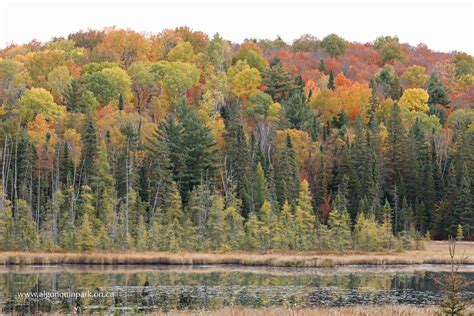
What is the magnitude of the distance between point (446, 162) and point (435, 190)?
7220 millimetres

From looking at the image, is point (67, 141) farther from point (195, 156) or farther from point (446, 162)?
point (446, 162)

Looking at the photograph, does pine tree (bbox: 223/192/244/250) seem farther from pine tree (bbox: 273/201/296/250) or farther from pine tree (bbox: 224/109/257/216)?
pine tree (bbox: 224/109/257/216)

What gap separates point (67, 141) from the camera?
10625 centimetres

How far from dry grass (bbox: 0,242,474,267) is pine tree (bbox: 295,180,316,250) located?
3309 millimetres

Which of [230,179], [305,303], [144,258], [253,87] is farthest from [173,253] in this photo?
[253,87]

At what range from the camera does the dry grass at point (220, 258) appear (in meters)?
67.6

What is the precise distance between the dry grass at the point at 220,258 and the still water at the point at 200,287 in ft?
8.28

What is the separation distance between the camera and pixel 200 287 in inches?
1996

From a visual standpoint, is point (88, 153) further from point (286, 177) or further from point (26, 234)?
point (286, 177)

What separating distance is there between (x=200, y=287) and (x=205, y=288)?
0.65 metres

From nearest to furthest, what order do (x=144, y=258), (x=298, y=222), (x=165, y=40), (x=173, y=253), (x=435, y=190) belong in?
(x=144, y=258) < (x=173, y=253) < (x=298, y=222) < (x=435, y=190) < (x=165, y=40)

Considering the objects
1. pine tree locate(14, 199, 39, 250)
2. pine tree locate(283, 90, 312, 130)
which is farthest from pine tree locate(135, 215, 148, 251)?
pine tree locate(283, 90, 312, 130)

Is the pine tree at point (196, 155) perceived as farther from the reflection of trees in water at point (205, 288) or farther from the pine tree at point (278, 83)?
the pine tree at point (278, 83)

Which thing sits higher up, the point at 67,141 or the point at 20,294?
the point at 67,141
